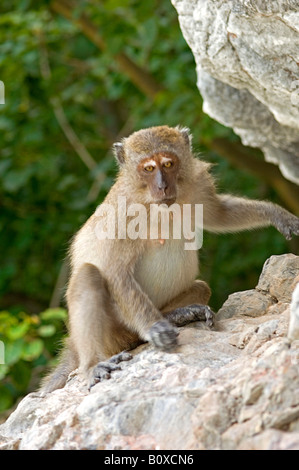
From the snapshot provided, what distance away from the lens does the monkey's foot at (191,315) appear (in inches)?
194

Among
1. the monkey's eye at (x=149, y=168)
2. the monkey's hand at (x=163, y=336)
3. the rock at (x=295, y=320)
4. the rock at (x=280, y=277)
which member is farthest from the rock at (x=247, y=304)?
the rock at (x=295, y=320)

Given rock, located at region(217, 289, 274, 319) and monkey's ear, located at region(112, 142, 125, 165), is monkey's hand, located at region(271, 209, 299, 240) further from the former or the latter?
monkey's ear, located at region(112, 142, 125, 165)

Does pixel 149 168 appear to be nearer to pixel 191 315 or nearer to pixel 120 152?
pixel 120 152

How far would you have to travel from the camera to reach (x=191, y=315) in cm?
500

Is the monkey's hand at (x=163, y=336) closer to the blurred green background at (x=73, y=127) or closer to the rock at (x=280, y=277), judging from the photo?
the rock at (x=280, y=277)

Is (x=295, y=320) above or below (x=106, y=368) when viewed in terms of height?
above

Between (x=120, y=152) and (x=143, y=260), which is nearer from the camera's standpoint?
(x=143, y=260)

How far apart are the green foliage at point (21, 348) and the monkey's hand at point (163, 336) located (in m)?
2.23

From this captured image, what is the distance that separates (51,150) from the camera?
1000 centimetres

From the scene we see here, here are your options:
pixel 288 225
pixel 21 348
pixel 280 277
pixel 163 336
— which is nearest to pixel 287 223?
pixel 288 225

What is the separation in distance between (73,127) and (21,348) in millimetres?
4598

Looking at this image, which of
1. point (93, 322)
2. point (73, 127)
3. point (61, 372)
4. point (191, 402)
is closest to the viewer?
point (191, 402)

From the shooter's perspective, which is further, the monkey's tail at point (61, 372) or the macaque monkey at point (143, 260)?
the monkey's tail at point (61, 372)
